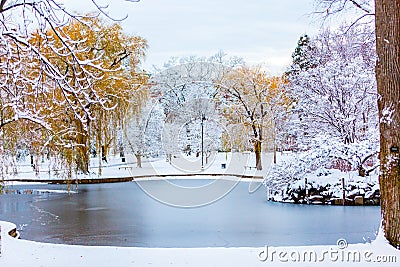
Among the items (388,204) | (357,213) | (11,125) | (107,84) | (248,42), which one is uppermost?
(248,42)

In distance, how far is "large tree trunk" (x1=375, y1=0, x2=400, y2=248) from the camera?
3.38m

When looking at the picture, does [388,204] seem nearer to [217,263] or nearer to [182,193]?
[217,263]

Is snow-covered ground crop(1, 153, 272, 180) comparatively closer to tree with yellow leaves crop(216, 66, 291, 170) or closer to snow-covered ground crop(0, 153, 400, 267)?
tree with yellow leaves crop(216, 66, 291, 170)

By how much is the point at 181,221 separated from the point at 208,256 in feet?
12.3

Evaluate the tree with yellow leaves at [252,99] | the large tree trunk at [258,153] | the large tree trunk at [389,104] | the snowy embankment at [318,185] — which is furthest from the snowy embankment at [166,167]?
the large tree trunk at [389,104]

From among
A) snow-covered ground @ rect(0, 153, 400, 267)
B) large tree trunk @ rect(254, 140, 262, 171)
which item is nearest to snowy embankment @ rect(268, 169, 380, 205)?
snow-covered ground @ rect(0, 153, 400, 267)

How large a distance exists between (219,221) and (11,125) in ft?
10.6

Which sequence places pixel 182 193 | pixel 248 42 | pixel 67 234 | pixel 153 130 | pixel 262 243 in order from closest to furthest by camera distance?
pixel 262 243
pixel 67 234
pixel 182 193
pixel 248 42
pixel 153 130

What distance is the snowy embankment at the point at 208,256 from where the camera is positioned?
3383 mm

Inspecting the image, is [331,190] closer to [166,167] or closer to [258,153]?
[258,153]

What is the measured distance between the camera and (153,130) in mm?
20688

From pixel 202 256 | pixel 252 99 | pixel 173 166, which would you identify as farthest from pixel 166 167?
pixel 202 256

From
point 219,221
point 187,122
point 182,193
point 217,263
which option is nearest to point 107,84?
point 182,193

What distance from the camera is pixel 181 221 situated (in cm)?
741
